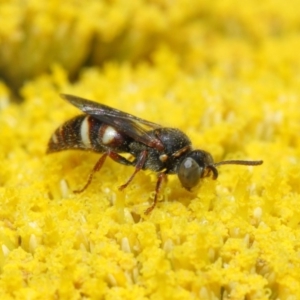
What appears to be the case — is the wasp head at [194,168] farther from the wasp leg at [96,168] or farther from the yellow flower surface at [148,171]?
the wasp leg at [96,168]

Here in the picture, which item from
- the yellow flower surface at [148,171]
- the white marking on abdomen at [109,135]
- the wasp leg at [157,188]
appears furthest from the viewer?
the white marking on abdomen at [109,135]

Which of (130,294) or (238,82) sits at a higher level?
(238,82)

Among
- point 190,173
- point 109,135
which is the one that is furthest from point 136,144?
point 190,173

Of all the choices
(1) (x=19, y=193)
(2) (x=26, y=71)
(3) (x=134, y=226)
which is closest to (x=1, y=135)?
(1) (x=19, y=193)

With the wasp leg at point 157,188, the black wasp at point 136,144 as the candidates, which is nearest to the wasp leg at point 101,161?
the black wasp at point 136,144

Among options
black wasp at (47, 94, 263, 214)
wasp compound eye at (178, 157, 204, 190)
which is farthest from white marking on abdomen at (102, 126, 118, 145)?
wasp compound eye at (178, 157, 204, 190)

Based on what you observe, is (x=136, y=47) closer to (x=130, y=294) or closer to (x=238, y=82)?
(x=238, y=82)

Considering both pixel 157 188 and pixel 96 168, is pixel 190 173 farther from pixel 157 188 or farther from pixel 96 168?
pixel 96 168
